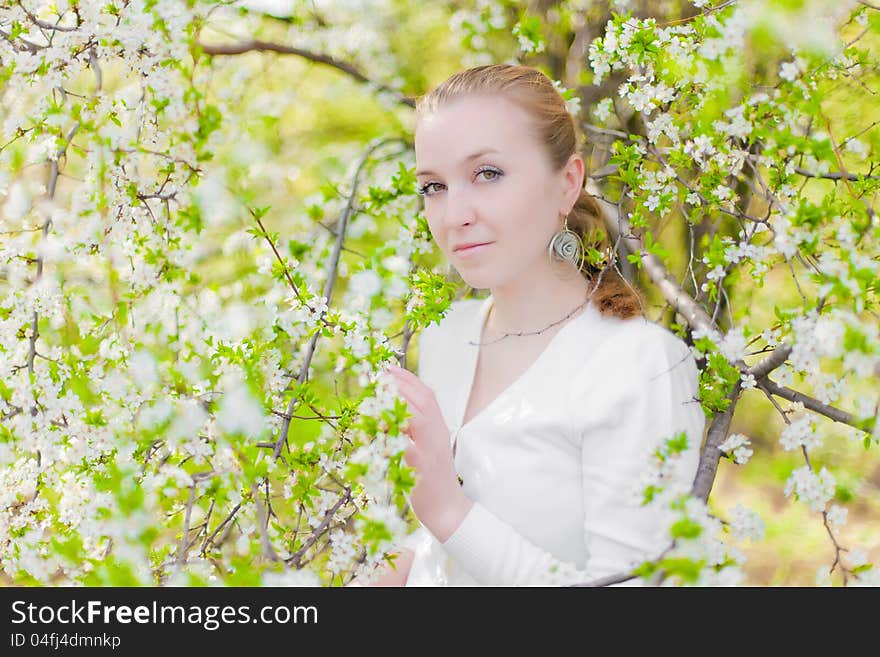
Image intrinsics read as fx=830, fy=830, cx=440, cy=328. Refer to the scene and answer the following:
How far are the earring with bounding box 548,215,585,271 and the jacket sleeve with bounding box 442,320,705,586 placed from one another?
26 centimetres

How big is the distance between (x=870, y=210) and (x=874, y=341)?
0.89 feet

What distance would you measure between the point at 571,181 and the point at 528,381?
1.55 ft

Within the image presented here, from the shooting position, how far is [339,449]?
172 centimetres

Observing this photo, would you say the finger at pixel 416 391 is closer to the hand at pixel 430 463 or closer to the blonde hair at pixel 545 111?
the hand at pixel 430 463

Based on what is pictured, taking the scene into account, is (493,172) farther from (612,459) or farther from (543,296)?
(612,459)

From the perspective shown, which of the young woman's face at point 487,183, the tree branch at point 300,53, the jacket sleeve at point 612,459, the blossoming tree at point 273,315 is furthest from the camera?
the tree branch at point 300,53

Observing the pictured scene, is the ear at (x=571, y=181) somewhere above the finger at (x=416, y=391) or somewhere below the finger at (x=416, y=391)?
above

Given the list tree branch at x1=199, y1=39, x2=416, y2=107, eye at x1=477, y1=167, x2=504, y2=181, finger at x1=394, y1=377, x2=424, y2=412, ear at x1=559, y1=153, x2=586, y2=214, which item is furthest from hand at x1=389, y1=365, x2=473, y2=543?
tree branch at x1=199, y1=39, x2=416, y2=107

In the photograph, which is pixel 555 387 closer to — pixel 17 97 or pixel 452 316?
pixel 452 316

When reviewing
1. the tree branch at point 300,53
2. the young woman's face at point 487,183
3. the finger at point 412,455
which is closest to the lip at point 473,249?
the young woman's face at point 487,183

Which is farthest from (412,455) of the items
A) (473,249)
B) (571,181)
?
(571,181)

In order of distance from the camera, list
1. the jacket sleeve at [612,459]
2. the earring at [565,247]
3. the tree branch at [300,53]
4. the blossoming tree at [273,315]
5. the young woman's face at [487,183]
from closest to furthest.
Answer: the blossoming tree at [273,315]
the jacket sleeve at [612,459]
the young woman's face at [487,183]
the earring at [565,247]
the tree branch at [300,53]

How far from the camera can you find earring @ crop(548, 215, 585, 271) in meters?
1.88

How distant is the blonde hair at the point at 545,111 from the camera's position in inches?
71.9
